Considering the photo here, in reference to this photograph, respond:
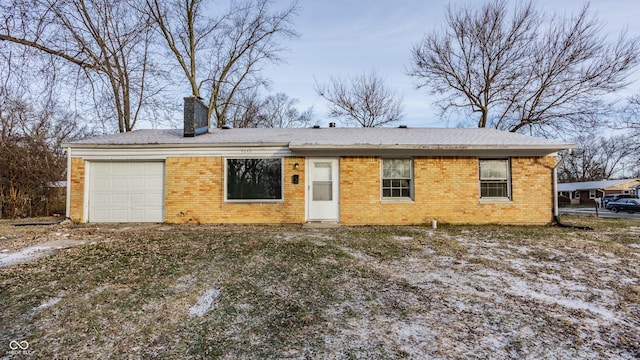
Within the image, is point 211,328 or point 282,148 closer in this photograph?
point 211,328

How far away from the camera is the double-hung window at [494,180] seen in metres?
9.22

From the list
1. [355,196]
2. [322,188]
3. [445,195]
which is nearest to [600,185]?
[445,195]

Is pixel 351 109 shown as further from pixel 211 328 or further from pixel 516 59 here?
pixel 211 328

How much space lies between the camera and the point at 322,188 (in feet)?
29.9

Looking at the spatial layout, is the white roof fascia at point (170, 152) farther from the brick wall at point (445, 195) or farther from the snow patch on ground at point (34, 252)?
the snow patch on ground at point (34, 252)

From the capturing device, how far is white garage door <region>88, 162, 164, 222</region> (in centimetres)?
915

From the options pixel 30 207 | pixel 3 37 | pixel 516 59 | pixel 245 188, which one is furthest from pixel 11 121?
pixel 516 59

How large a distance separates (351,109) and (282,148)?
14749 millimetres

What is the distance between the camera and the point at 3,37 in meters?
6.05

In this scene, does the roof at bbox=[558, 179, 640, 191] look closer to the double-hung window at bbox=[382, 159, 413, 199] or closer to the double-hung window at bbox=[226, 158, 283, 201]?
the double-hung window at bbox=[382, 159, 413, 199]

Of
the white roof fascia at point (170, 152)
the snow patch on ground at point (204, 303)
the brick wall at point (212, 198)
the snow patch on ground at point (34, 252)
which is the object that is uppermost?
the white roof fascia at point (170, 152)

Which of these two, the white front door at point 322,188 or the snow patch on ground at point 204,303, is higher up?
the white front door at point 322,188

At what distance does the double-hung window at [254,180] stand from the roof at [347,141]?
0.62m

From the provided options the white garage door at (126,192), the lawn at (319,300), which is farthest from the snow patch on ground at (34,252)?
the white garage door at (126,192)
